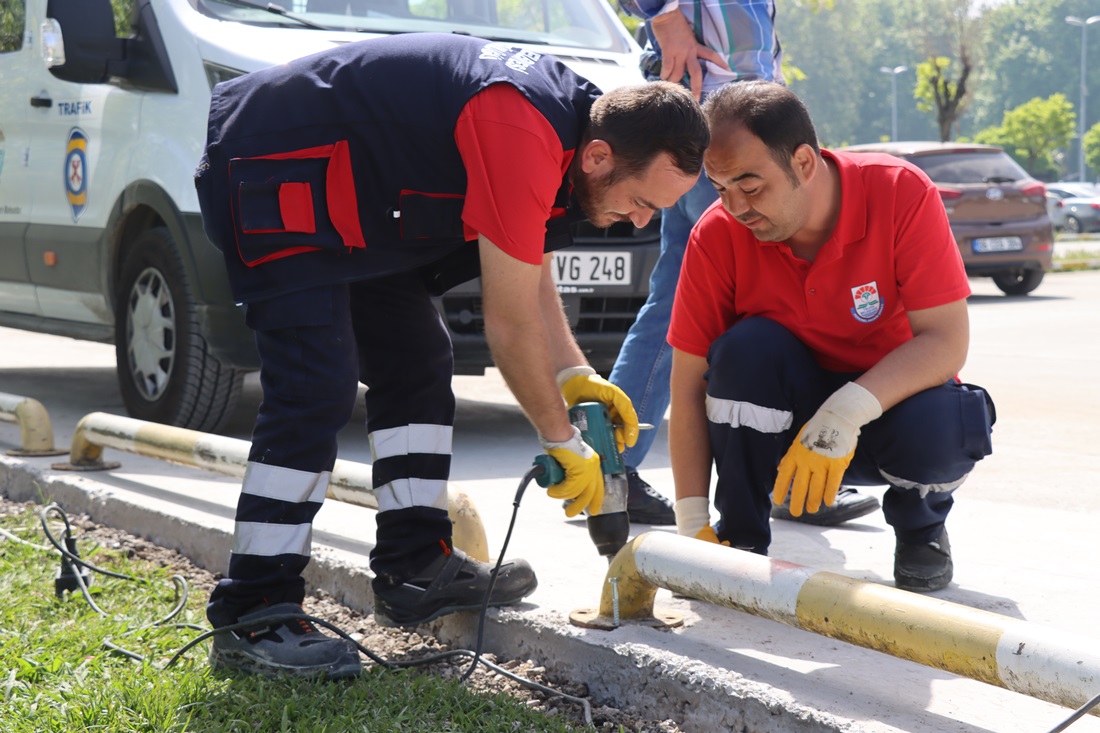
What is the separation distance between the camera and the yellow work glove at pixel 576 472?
2.69 m

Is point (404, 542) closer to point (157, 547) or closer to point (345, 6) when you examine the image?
point (157, 547)

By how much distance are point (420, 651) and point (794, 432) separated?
1.01m

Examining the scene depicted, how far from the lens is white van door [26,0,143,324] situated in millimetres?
5207

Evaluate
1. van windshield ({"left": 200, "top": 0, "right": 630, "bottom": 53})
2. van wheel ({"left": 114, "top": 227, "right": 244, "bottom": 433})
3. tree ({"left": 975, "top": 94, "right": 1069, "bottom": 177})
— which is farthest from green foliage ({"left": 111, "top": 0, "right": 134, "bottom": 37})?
tree ({"left": 975, "top": 94, "right": 1069, "bottom": 177})

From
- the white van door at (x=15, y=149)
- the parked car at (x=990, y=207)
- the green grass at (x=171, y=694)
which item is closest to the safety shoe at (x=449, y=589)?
the green grass at (x=171, y=694)

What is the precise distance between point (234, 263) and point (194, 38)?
7.81ft

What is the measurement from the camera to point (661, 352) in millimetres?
3867

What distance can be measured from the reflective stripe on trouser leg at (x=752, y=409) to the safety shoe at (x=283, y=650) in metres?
0.93

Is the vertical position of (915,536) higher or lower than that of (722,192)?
lower

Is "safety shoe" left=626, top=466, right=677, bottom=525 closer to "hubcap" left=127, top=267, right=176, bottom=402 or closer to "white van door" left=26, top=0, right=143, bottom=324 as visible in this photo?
"hubcap" left=127, top=267, right=176, bottom=402

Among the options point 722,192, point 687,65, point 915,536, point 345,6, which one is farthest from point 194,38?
point 915,536

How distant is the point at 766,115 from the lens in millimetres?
2809

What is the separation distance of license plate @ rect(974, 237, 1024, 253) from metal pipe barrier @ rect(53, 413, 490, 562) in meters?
10.3

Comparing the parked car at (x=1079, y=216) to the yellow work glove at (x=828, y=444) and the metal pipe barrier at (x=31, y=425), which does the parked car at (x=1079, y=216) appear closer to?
the metal pipe barrier at (x=31, y=425)
